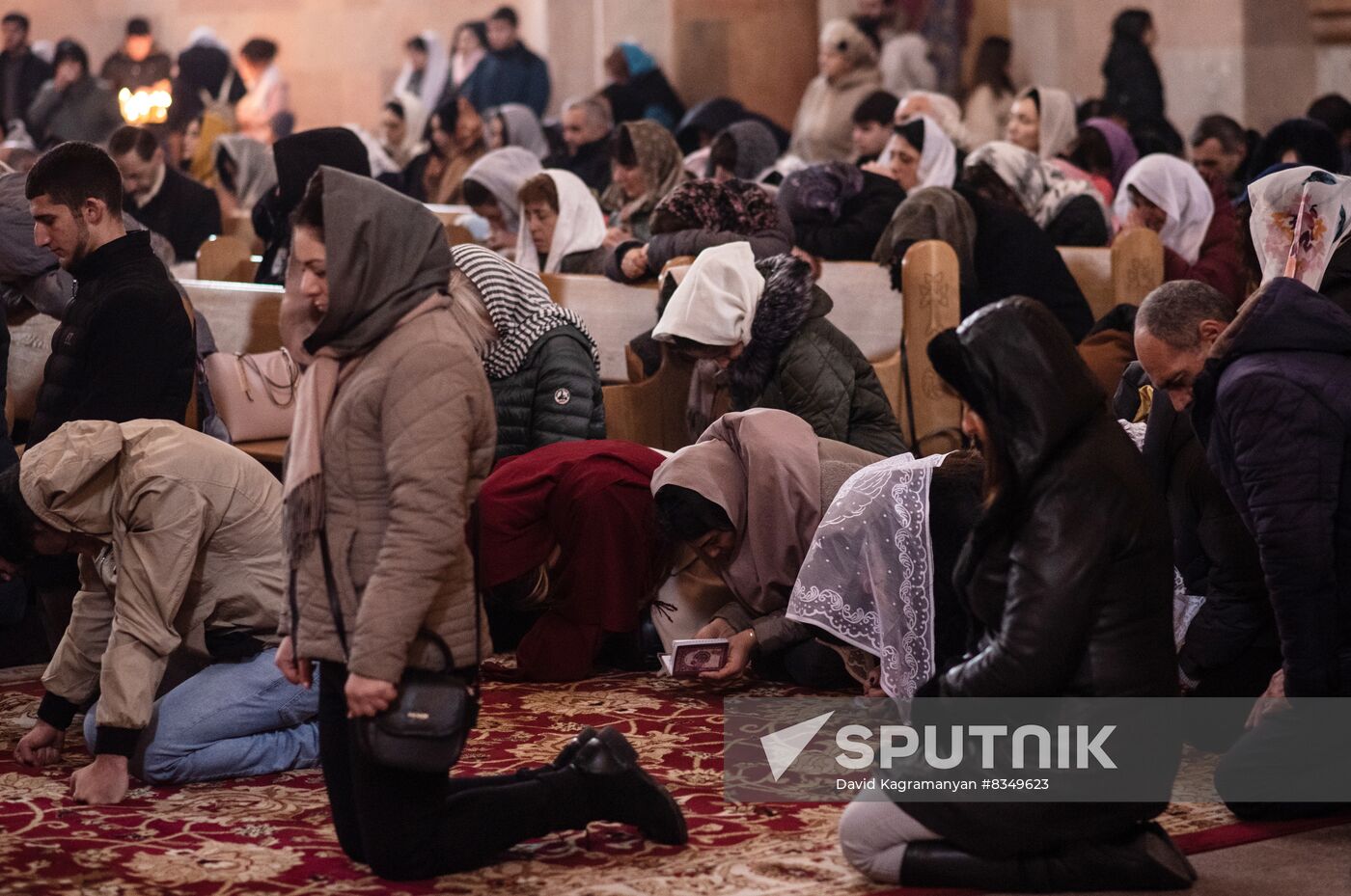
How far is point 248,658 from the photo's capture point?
475 centimetres

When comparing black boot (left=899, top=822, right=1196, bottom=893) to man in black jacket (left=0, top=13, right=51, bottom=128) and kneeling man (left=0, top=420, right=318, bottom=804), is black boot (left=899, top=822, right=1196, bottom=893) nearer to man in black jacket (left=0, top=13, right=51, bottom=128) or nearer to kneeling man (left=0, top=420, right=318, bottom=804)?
kneeling man (left=0, top=420, right=318, bottom=804)

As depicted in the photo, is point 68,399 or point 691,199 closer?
point 68,399

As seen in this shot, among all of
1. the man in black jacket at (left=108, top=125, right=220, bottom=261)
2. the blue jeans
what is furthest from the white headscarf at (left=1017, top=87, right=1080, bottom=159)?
the blue jeans

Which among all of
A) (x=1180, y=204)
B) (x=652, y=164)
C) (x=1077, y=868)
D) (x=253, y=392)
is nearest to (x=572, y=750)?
(x=1077, y=868)

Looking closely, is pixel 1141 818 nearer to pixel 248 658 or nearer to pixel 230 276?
pixel 248 658

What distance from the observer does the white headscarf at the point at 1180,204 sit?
27.0 feet

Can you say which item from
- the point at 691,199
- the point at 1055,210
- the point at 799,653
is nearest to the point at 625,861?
the point at 799,653

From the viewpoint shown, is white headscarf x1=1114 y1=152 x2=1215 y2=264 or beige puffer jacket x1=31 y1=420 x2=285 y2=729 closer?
beige puffer jacket x1=31 y1=420 x2=285 y2=729

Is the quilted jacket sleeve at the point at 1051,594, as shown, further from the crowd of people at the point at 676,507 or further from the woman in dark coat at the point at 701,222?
the woman in dark coat at the point at 701,222

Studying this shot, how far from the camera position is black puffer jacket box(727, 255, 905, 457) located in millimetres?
6000

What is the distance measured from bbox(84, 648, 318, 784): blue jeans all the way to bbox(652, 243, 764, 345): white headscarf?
71.7 inches

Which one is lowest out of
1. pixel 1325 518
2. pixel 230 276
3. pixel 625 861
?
pixel 625 861

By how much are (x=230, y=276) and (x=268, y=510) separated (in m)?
4.35

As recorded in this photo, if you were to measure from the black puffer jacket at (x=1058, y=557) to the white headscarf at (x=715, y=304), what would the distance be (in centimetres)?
231
